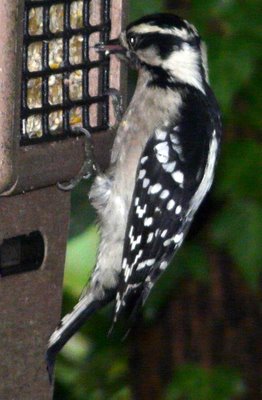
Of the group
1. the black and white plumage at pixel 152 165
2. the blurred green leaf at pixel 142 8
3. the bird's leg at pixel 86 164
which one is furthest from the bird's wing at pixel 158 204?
the blurred green leaf at pixel 142 8

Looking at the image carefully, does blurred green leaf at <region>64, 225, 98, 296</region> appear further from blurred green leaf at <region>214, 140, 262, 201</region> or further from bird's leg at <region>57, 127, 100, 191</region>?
bird's leg at <region>57, 127, 100, 191</region>

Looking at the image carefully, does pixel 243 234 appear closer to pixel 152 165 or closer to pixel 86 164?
pixel 152 165

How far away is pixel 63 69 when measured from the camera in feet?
11.3

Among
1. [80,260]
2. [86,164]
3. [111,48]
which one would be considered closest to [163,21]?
[111,48]

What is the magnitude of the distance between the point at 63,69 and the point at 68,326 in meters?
0.67

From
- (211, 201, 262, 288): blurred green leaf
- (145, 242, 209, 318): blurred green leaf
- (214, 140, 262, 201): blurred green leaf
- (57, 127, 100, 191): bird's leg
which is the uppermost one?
(57, 127, 100, 191): bird's leg

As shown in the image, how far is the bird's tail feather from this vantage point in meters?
3.47

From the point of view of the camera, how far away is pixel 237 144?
3.90 meters

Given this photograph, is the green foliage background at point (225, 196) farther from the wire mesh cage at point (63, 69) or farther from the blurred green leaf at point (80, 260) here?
the blurred green leaf at point (80, 260)

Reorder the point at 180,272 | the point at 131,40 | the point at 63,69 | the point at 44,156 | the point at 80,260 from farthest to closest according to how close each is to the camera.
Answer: the point at 80,260 → the point at 180,272 → the point at 131,40 → the point at 63,69 → the point at 44,156

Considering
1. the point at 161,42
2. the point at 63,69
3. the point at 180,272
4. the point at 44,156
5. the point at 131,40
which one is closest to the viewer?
the point at 44,156

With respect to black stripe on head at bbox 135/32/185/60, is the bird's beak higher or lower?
higher

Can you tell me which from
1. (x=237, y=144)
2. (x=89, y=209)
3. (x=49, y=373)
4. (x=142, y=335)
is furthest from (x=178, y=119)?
(x=142, y=335)

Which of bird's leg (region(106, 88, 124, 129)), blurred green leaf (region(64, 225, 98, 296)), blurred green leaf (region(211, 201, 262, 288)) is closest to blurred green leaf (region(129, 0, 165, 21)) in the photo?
bird's leg (region(106, 88, 124, 129))
